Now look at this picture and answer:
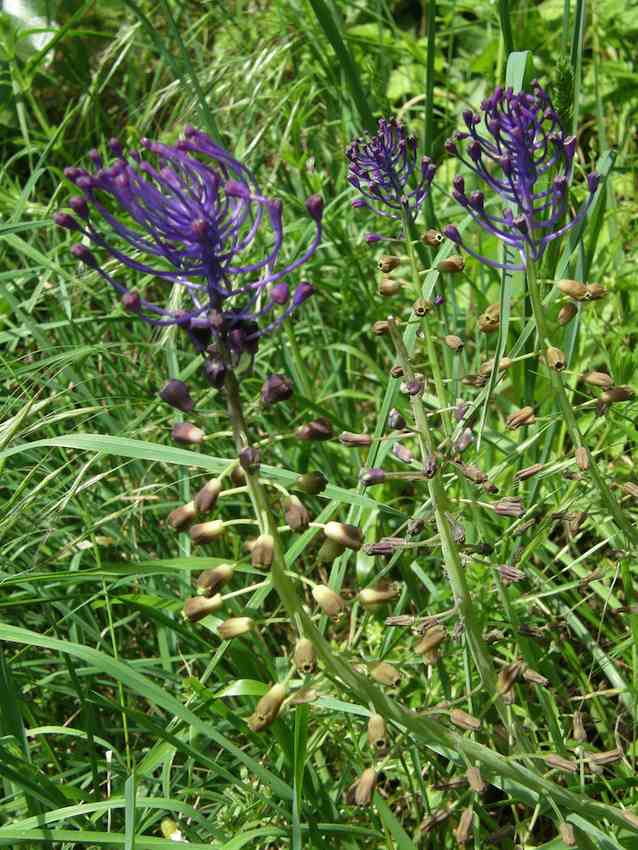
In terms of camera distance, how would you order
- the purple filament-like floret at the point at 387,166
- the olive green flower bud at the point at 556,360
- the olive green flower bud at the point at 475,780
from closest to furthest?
1. the olive green flower bud at the point at 475,780
2. the olive green flower bud at the point at 556,360
3. the purple filament-like floret at the point at 387,166

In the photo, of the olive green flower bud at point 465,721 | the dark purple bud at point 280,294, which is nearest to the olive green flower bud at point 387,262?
the dark purple bud at point 280,294

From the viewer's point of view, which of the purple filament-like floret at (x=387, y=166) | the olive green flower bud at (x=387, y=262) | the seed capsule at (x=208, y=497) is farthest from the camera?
the purple filament-like floret at (x=387, y=166)

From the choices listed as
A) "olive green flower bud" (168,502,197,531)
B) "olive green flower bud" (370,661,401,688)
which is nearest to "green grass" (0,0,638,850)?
"olive green flower bud" (370,661,401,688)

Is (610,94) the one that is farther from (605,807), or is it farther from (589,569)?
(605,807)

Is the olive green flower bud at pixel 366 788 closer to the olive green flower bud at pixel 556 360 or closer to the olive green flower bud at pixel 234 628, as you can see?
the olive green flower bud at pixel 234 628

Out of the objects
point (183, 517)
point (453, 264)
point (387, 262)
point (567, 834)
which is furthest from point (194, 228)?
point (567, 834)

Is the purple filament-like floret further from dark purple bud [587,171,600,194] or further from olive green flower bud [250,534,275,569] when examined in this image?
olive green flower bud [250,534,275,569]
